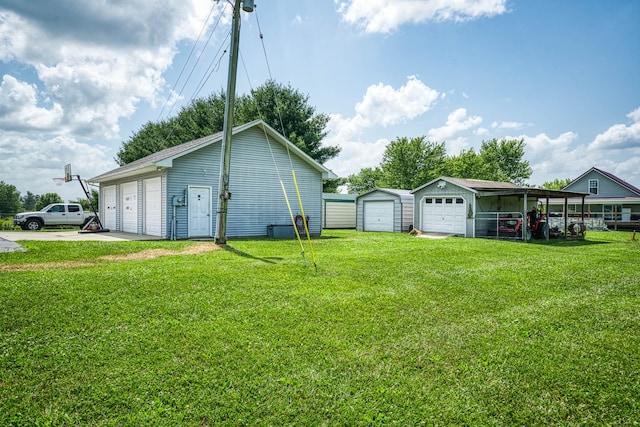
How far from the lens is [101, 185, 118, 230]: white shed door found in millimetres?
18469

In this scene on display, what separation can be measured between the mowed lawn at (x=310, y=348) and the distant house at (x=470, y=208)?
9.91m

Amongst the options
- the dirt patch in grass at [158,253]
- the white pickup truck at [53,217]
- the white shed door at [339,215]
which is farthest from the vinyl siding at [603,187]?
the white pickup truck at [53,217]

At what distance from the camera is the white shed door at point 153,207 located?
14.0 meters

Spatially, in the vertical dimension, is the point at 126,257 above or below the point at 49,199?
below

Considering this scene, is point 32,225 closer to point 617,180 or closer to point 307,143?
point 307,143

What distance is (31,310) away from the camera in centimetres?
439

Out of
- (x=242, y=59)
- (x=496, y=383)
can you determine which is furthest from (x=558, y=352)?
(x=242, y=59)

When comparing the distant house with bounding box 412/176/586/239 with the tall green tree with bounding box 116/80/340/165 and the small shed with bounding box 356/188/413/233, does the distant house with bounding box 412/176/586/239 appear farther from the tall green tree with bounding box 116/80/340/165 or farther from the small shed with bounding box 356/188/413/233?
the tall green tree with bounding box 116/80/340/165

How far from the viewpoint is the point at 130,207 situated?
16.7 metres

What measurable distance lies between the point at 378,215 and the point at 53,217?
1849cm

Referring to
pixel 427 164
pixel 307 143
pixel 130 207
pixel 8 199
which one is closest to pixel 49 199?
pixel 8 199

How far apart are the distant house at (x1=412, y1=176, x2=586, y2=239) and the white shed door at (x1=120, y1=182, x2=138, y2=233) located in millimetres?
13544

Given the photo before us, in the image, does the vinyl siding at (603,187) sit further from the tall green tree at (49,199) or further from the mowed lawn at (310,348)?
the tall green tree at (49,199)

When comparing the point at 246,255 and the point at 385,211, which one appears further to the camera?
the point at 385,211
